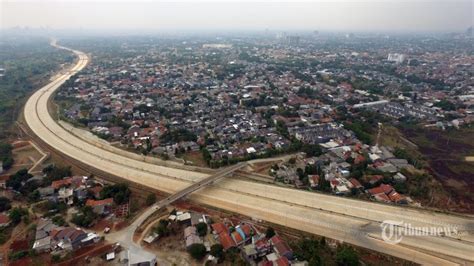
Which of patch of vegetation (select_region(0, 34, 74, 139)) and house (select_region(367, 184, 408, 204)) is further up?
patch of vegetation (select_region(0, 34, 74, 139))

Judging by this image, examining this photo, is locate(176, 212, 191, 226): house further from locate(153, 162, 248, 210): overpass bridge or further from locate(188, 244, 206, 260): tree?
locate(188, 244, 206, 260): tree

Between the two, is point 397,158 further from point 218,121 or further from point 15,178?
point 15,178

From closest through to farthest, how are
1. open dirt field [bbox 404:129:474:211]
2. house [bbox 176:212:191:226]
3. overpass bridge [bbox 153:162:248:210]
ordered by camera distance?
house [bbox 176:212:191:226] < overpass bridge [bbox 153:162:248:210] < open dirt field [bbox 404:129:474:211]

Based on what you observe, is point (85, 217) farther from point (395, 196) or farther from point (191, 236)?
point (395, 196)

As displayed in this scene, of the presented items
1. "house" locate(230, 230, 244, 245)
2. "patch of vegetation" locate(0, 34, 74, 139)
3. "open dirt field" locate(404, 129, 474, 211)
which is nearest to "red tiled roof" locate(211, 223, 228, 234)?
"house" locate(230, 230, 244, 245)

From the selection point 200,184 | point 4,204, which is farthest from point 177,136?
point 4,204

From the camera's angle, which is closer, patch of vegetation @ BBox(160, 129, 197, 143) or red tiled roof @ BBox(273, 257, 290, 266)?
red tiled roof @ BBox(273, 257, 290, 266)

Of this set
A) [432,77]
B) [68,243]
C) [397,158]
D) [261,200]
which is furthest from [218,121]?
[432,77]
